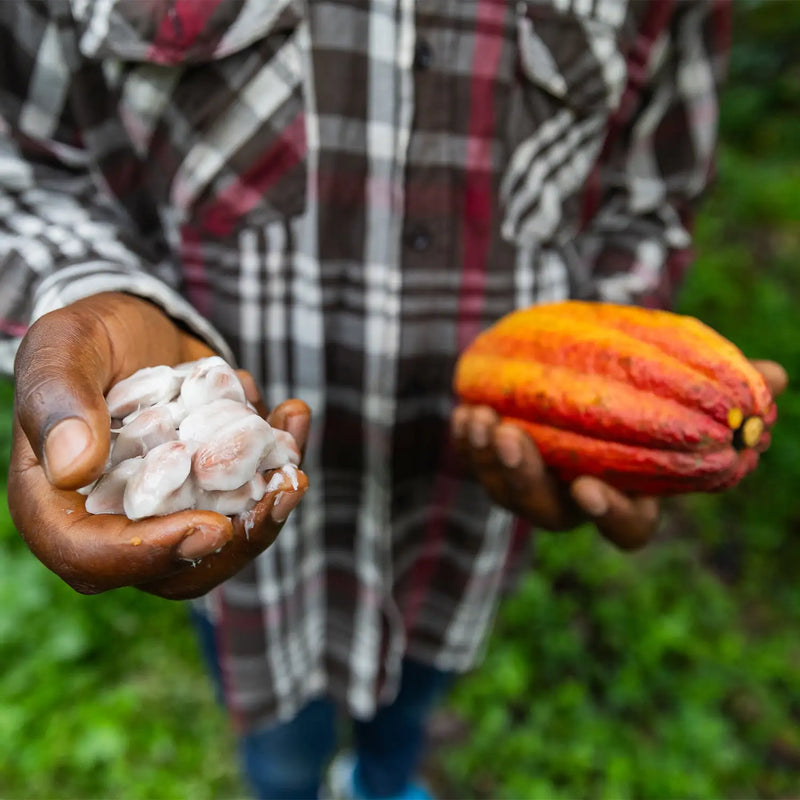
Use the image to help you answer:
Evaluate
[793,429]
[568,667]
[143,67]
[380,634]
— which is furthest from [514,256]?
[793,429]

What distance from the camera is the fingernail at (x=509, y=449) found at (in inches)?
35.5

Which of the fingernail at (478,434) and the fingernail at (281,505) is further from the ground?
the fingernail at (281,505)

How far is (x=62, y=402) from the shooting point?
1.80ft

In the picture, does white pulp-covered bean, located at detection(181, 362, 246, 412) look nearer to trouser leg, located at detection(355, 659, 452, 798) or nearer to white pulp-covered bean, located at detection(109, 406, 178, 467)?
white pulp-covered bean, located at detection(109, 406, 178, 467)

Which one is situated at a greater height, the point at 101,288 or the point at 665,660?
the point at 101,288

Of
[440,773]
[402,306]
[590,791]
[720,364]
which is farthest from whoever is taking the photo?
[440,773]

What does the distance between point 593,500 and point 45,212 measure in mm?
798

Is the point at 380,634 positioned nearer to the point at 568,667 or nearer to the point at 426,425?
the point at 426,425

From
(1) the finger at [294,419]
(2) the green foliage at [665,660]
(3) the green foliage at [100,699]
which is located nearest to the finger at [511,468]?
(1) the finger at [294,419]

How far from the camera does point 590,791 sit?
1726 mm

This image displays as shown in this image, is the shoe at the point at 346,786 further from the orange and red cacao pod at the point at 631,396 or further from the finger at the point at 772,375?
the finger at the point at 772,375

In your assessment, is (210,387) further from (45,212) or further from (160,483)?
(45,212)

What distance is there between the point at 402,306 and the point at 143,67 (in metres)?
0.45

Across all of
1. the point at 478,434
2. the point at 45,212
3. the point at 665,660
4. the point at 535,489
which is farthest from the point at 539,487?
the point at 665,660
